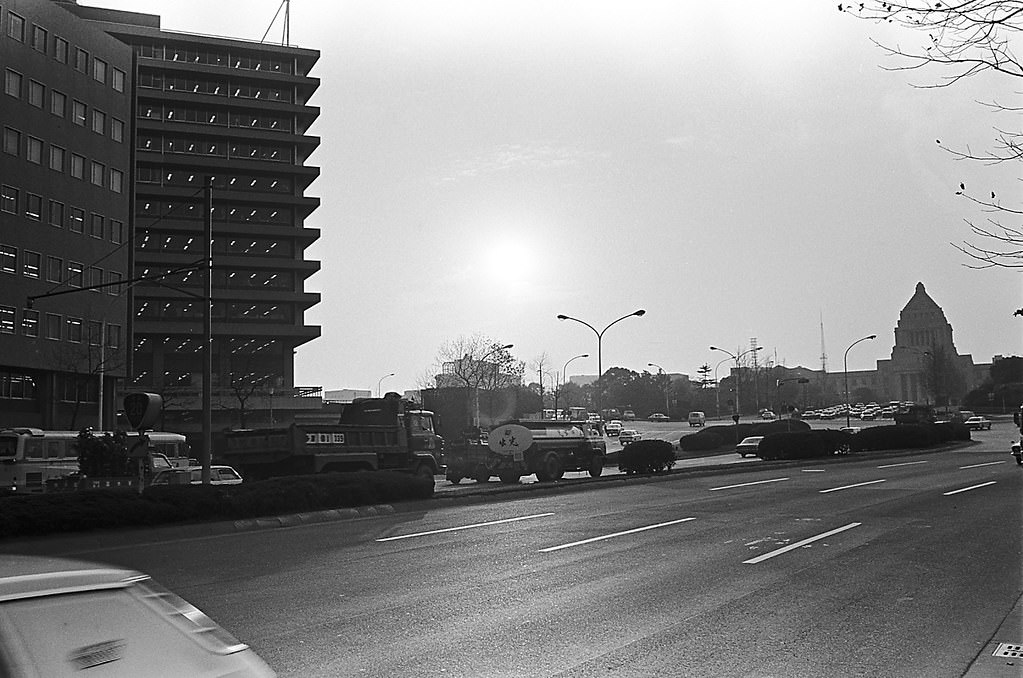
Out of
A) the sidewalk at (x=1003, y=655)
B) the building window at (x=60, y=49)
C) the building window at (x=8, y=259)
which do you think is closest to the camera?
the sidewalk at (x=1003, y=655)

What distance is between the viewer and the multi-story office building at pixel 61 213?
5488cm

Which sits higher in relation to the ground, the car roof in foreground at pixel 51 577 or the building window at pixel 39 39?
the building window at pixel 39 39

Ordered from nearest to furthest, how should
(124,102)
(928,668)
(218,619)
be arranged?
(928,668) < (218,619) < (124,102)

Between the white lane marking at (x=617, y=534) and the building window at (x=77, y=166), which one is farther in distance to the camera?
the building window at (x=77, y=166)

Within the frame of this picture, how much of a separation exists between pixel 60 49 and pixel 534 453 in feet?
139

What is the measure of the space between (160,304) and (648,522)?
266 feet

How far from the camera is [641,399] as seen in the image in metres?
165

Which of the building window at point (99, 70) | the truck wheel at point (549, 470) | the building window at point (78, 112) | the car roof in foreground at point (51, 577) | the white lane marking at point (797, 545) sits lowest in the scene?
the white lane marking at point (797, 545)

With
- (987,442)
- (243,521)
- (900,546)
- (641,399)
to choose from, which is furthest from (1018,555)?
(641,399)

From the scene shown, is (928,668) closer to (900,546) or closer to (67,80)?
(900,546)

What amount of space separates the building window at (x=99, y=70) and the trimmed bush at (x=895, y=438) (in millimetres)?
49819

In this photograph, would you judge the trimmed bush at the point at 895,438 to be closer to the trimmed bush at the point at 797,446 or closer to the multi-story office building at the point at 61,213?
the trimmed bush at the point at 797,446

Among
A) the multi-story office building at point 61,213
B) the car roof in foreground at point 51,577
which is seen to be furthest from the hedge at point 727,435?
the car roof in foreground at point 51,577

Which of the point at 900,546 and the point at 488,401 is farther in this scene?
the point at 488,401
